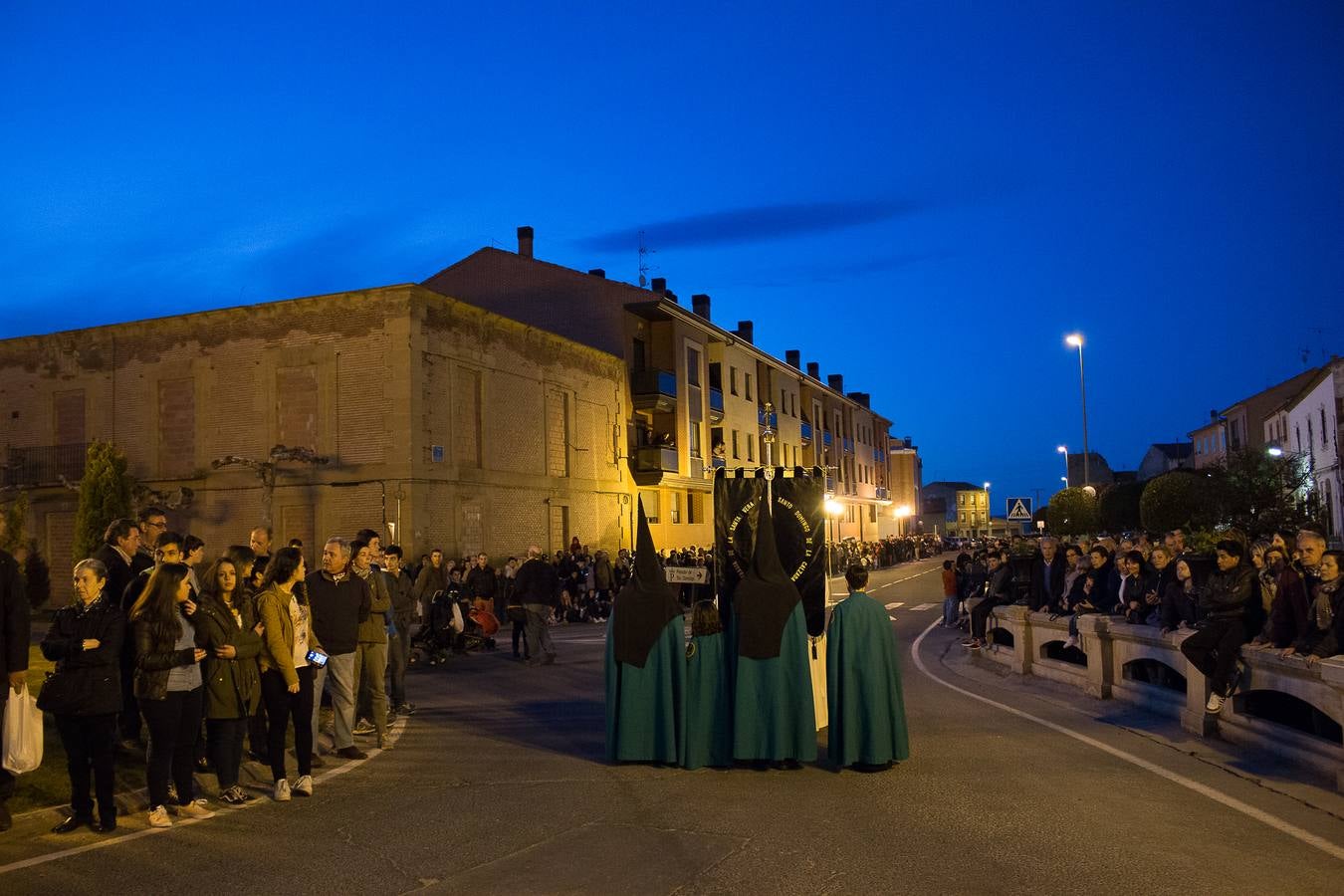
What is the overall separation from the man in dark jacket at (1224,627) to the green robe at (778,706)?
3.61 metres

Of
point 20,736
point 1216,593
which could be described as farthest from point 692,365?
point 20,736

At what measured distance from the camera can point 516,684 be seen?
15.5m

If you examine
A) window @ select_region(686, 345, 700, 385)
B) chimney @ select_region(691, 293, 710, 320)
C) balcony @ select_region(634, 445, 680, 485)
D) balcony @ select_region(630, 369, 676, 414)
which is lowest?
balcony @ select_region(634, 445, 680, 485)

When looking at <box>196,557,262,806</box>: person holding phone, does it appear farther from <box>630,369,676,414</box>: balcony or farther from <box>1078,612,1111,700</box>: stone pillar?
<box>630,369,676,414</box>: balcony

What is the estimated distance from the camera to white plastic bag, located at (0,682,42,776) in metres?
7.17

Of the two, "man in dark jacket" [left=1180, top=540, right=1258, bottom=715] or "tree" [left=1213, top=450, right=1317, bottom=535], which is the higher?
"tree" [left=1213, top=450, right=1317, bottom=535]

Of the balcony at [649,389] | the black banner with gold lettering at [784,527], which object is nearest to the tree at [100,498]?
the balcony at [649,389]

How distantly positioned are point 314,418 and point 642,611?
23095mm

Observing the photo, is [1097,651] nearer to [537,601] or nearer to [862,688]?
[862,688]

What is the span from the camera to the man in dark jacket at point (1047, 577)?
1563 centimetres

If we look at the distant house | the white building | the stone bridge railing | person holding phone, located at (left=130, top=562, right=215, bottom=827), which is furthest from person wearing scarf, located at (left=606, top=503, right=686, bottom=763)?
the distant house

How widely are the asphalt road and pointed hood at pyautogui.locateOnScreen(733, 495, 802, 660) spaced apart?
999mm

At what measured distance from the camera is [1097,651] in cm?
1326

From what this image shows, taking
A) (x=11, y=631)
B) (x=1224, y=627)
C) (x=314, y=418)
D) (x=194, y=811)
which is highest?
(x=314, y=418)
